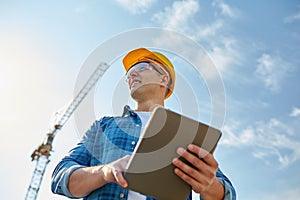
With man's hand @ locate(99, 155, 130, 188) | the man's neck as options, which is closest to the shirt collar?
the man's neck

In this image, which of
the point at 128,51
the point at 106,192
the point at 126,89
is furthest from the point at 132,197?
the point at 128,51

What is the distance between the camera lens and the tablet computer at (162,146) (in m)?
2.43

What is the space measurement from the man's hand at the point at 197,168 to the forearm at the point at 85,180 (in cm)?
68

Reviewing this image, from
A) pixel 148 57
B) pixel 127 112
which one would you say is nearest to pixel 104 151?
pixel 127 112

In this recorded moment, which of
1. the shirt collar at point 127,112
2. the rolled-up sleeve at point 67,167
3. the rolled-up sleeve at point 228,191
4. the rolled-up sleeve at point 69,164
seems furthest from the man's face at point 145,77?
the rolled-up sleeve at point 228,191

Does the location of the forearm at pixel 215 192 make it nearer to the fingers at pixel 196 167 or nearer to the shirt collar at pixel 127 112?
the fingers at pixel 196 167

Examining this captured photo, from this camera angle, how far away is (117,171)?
2.56 meters

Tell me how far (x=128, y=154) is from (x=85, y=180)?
513 millimetres

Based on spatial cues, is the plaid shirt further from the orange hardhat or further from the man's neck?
the orange hardhat

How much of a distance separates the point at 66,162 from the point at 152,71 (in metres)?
1.68

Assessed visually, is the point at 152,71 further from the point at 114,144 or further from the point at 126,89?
the point at 114,144

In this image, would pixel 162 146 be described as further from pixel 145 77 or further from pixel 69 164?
pixel 145 77

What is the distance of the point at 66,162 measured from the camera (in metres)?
3.46

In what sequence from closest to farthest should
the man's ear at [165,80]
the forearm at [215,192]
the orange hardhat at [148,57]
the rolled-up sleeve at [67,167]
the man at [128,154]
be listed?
1. the man at [128,154]
2. the forearm at [215,192]
3. the rolled-up sleeve at [67,167]
4. the man's ear at [165,80]
5. the orange hardhat at [148,57]
